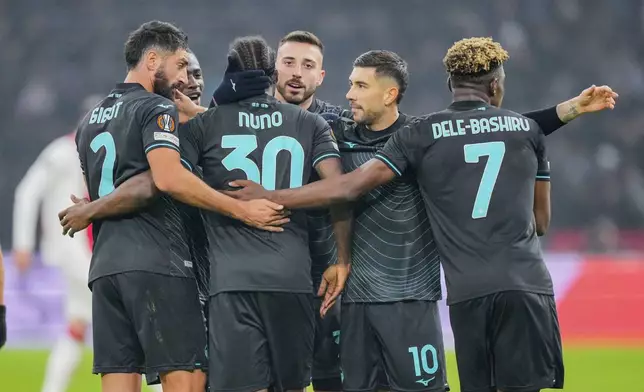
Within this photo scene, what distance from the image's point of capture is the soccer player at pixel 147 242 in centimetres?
476

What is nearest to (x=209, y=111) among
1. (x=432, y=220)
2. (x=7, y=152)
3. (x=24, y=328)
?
(x=432, y=220)

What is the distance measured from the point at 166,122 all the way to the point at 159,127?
4 centimetres

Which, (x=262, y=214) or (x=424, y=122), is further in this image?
(x=424, y=122)

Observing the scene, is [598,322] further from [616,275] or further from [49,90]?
[49,90]

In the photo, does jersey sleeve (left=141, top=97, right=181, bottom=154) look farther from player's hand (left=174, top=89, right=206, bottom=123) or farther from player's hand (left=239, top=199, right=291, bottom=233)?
player's hand (left=174, top=89, right=206, bottom=123)

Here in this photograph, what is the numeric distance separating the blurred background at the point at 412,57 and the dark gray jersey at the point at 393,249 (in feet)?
32.6

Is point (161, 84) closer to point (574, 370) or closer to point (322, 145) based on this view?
point (322, 145)

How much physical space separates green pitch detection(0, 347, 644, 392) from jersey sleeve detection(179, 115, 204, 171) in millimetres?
4413

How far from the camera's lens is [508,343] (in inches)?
187

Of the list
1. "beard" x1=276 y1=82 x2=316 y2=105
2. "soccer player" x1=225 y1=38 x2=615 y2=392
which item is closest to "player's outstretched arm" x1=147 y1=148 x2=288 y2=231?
"soccer player" x1=225 y1=38 x2=615 y2=392

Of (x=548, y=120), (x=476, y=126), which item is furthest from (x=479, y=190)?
(x=548, y=120)

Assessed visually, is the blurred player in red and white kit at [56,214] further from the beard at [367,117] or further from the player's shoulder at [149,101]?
the beard at [367,117]

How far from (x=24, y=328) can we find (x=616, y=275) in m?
7.02

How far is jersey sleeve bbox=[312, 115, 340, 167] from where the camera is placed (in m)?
5.00
